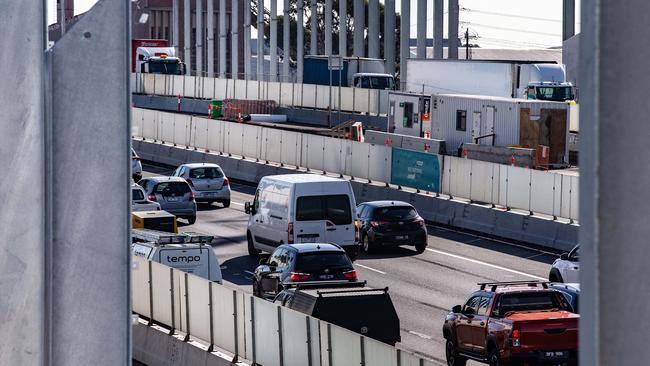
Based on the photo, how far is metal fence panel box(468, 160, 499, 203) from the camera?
4000 centimetres

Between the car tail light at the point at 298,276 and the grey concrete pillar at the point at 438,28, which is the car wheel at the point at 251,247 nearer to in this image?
the car tail light at the point at 298,276

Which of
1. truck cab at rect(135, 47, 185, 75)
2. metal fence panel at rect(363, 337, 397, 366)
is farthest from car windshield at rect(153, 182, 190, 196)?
truck cab at rect(135, 47, 185, 75)

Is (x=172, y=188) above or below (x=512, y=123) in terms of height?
below

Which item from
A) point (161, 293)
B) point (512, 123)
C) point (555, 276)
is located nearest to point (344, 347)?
point (161, 293)

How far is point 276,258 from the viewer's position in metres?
27.5

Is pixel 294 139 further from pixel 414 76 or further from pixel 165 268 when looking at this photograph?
pixel 165 268

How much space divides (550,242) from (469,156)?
14618 mm

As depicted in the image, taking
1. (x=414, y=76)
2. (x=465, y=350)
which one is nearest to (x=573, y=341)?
(x=465, y=350)

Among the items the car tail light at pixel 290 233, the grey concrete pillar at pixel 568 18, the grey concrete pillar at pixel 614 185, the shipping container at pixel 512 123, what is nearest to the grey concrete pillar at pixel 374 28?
the grey concrete pillar at pixel 568 18

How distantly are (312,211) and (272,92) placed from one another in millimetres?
51817

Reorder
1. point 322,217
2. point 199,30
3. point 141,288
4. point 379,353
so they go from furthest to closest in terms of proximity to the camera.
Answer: point 199,30 → point 322,217 → point 141,288 → point 379,353

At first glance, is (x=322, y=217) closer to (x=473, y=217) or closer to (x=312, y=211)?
(x=312, y=211)

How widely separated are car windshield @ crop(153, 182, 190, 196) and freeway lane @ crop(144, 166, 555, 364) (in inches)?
48.6

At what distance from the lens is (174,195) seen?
42.2 meters
